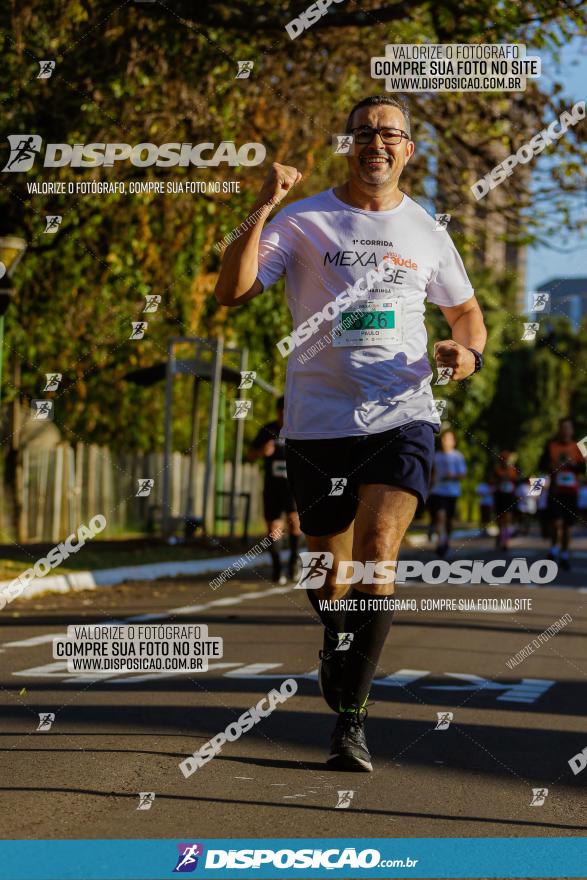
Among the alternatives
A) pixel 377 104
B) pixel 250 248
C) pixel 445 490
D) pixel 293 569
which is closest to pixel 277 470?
pixel 293 569

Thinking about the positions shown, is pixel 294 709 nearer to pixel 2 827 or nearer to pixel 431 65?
pixel 2 827

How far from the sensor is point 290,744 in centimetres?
609

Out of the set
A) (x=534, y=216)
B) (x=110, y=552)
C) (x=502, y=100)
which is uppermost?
(x=502, y=100)

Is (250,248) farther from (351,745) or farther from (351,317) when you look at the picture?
(351,745)

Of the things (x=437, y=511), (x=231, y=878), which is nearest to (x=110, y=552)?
(x=437, y=511)

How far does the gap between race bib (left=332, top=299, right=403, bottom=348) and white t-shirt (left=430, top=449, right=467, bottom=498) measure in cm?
1532

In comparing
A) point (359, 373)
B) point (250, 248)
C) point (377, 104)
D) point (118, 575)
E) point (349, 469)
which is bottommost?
point (118, 575)

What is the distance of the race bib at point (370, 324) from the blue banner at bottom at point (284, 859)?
1.81 metres

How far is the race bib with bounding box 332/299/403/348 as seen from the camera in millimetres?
5430

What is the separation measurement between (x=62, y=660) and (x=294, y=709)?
2.04m

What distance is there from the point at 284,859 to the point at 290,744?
6.45ft

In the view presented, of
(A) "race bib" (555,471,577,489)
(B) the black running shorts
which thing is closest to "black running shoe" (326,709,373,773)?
(B) the black running shorts

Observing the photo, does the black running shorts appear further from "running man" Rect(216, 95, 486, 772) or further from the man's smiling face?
the man's smiling face

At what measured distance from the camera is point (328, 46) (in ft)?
53.3
